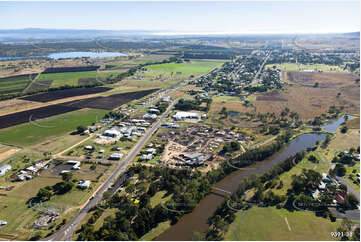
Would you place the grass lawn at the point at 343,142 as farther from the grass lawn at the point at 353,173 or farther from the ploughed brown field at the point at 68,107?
the ploughed brown field at the point at 68,107

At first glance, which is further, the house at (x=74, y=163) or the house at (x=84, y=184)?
the house at (x=74, y=163)

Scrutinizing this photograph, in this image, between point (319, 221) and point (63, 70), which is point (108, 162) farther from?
point (63, 70)

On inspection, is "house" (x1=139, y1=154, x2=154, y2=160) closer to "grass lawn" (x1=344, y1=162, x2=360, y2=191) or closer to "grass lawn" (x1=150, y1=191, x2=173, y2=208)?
"grass lawn" (x1=150, y1=191, x2=173, y2=208)

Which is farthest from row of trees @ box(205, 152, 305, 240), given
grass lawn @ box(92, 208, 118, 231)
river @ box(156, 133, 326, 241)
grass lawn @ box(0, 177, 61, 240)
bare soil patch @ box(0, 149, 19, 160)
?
bare soil patch @ box(0, 149, 19, 160)

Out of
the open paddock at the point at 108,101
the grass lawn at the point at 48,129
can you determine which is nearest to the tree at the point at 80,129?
the grass lawn at the point at 48,129

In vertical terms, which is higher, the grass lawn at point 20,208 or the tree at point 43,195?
the tree at point 43,195

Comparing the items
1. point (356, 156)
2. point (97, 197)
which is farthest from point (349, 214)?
point (97, 197)

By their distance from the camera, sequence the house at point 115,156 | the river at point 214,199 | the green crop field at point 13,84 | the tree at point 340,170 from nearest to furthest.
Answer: the river at point 214,199, the tree at point 340,170, the house at point 115,156, the green crop field at point 13,84
